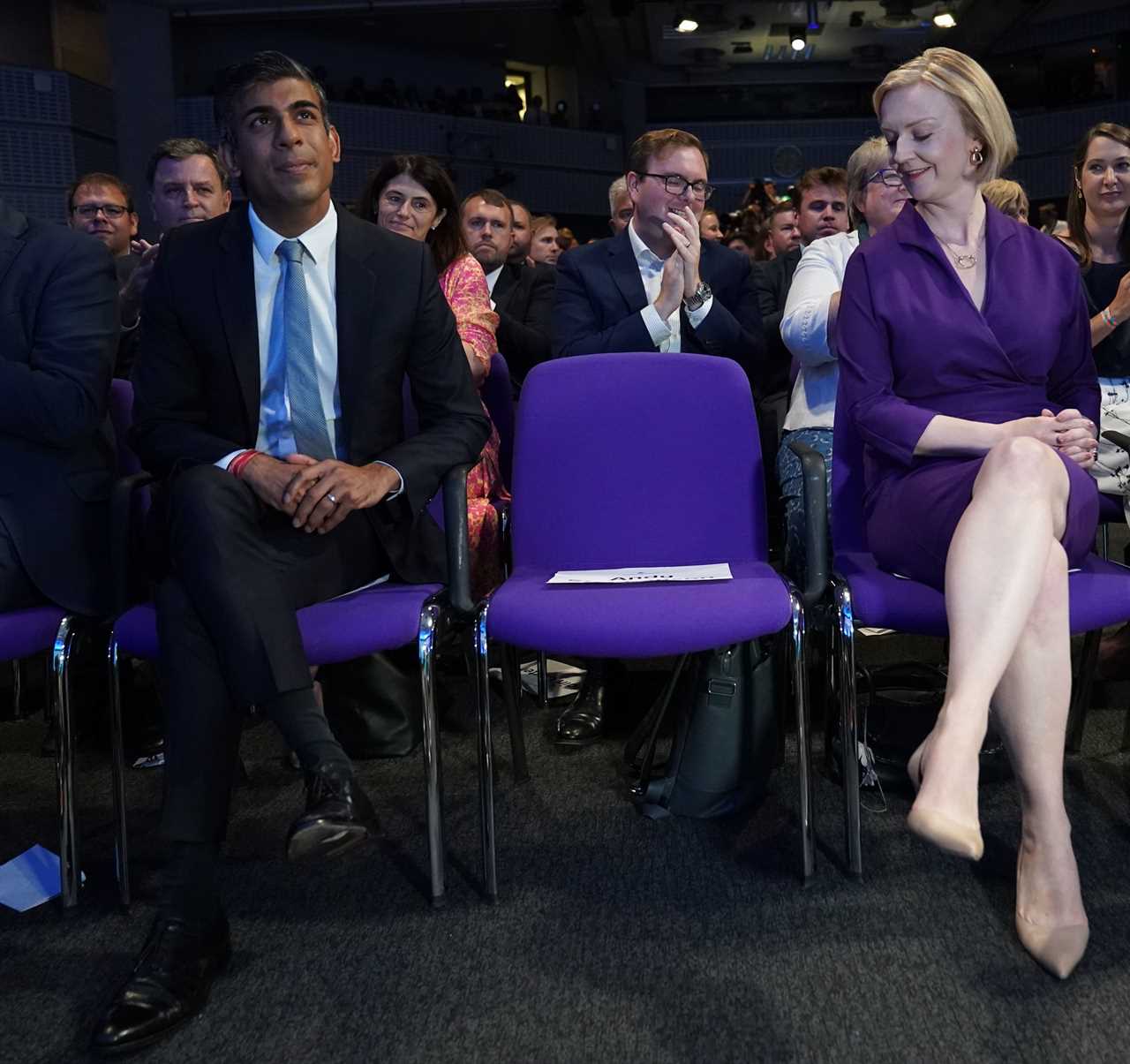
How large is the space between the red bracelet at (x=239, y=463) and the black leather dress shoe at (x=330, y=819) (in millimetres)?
533

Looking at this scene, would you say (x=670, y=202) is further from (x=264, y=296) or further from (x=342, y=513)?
(x=342, y=513)

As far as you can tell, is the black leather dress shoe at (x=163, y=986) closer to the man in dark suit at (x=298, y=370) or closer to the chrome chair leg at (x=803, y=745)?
the man in dark suit at (x=298, y=370)

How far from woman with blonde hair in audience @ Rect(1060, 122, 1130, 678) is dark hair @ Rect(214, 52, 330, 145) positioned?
1.85m

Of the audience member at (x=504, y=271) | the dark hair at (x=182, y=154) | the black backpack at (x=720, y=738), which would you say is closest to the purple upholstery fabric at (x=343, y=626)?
the black backpack at (x=720, y=738)

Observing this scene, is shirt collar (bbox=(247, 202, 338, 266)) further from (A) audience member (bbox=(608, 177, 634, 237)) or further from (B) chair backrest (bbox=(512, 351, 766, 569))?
(A) audience member (bbox=(608, 177, 634, 237))

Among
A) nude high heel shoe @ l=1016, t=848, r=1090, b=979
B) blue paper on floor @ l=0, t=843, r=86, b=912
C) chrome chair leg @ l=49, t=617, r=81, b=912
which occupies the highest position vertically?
chrome chair leg @ l=49, t=617, r=81, b=912

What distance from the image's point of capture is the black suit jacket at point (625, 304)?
2.78m

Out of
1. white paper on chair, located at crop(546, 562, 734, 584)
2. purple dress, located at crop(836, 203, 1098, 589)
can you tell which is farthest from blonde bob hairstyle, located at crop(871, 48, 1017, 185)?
white paper on chair, located at crop(546, 562, 734, 584)

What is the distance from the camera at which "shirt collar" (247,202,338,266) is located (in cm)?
205

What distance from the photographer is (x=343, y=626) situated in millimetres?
1810

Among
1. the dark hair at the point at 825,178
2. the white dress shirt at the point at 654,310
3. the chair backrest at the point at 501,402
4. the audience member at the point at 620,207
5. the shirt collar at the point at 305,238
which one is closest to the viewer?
the shirt collar at the point at 305,238

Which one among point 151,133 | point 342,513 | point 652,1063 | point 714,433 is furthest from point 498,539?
point 151,133

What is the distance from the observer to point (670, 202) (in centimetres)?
285

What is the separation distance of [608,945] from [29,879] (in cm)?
102
